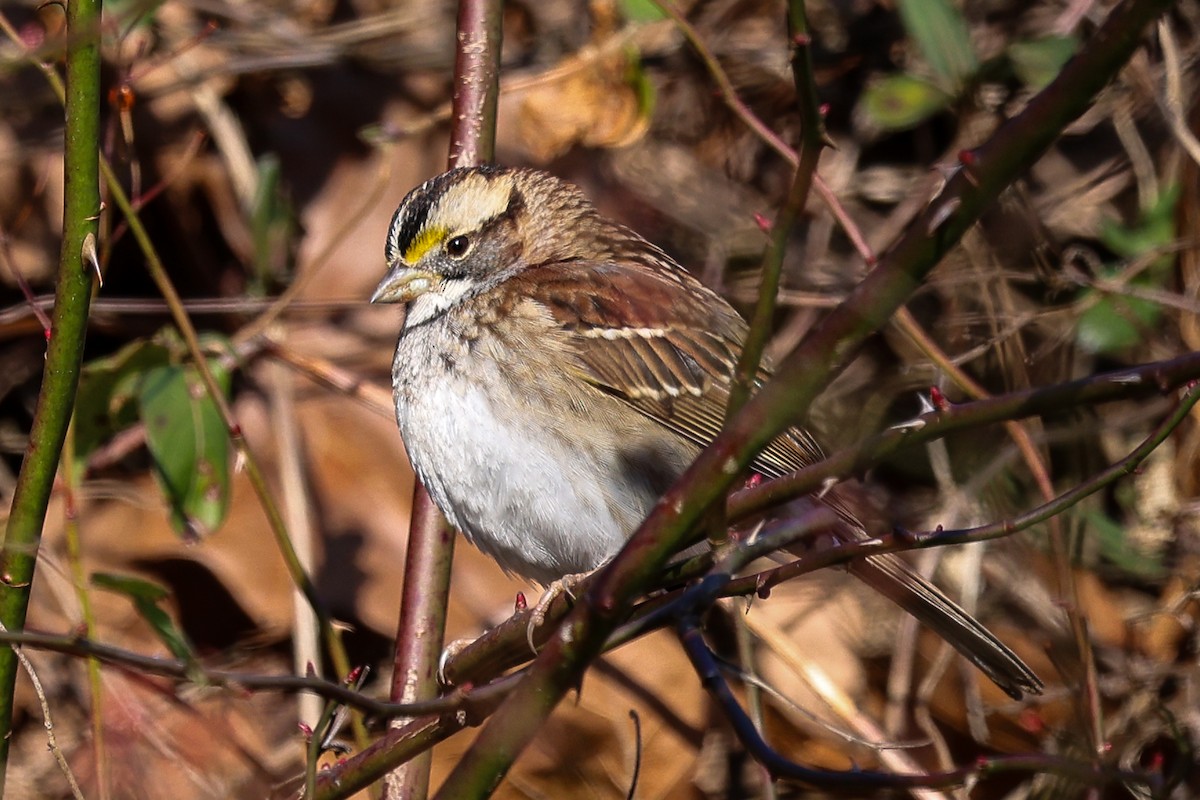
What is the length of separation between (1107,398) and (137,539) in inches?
126

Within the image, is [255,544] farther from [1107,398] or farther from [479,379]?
[1107,398]

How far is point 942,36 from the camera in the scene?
385 centimetres

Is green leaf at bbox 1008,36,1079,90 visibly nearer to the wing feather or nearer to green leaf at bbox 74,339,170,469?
the wing feather

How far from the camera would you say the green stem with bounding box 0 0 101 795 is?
80.5 inches

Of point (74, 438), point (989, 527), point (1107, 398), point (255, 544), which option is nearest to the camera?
point (1107, 398)

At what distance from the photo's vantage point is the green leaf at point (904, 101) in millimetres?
4086

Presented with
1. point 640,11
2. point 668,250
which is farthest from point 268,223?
point 668,250

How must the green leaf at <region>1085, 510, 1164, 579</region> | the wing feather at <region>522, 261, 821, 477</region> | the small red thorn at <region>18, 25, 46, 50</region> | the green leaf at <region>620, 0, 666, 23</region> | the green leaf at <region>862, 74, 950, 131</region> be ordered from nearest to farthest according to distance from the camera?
1. the wing feather at <region>522, 261, 821, 477</region>
2. the small red thorn at <region>18, 25, 46, 50</region>
3. the green leaf at <region>620, 0, 666, 23</region>
4. the green leaf at <region>1085, 510, 1164, 579</region>
5. the green leaf at <region>862, 74, 950, 131</region>

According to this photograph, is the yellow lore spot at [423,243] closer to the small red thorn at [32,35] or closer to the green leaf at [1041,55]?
the small red thorn at [32,35]

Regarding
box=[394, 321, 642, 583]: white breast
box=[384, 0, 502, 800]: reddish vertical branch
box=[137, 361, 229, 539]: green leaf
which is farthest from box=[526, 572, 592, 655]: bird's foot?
box=[137, 361, 229, 539]: green leaf

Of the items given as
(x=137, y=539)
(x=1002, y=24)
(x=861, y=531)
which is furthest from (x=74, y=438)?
(x=1002, y=24)

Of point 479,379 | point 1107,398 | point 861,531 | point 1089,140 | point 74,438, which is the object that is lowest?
point 1107,398

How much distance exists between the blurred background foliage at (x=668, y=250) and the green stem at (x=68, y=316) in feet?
3.30

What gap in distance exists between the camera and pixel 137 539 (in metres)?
4.00
